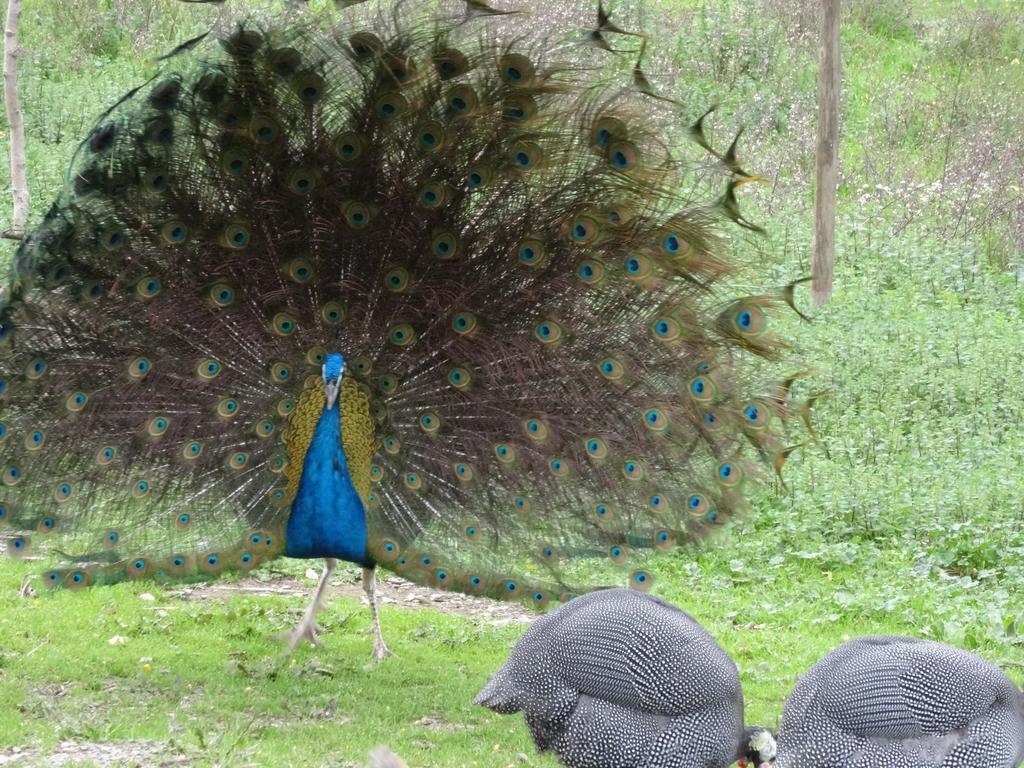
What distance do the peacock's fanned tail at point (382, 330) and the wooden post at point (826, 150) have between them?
5.61 m

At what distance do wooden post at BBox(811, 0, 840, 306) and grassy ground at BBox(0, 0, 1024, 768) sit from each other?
43 centimetres

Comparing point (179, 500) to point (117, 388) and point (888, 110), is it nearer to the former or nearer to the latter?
point (117, 388)

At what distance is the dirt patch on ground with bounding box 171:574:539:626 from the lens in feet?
26.7

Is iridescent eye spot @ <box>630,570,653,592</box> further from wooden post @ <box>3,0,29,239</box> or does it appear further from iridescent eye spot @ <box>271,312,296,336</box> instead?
wooden post @ <box>3,0,29,239</box>

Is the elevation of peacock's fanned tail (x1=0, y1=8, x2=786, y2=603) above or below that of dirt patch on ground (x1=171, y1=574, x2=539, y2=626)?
above

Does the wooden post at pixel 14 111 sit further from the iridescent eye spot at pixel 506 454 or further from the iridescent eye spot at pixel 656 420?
the iridescent eye spot at pixel 656 420

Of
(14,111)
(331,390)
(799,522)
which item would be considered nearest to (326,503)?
(331,390)

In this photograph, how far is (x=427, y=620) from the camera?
7781mm

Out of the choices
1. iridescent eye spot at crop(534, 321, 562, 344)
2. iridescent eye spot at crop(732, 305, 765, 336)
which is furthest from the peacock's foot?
iridescent eye spot at crop(732, 305, 765, 336)

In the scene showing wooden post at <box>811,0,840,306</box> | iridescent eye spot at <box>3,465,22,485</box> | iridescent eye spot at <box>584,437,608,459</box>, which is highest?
wooden post at <box>811,0,840,306</box>

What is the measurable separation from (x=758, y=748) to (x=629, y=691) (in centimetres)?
47

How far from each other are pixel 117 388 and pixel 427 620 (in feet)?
7.65

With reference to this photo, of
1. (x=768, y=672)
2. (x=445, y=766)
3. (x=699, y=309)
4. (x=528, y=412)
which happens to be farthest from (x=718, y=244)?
(x=445, y=766)

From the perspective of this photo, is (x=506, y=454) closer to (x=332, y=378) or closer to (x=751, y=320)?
(x=332, y=378)
